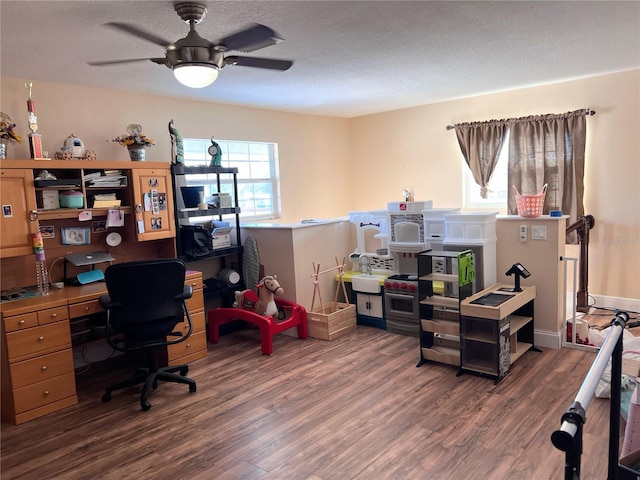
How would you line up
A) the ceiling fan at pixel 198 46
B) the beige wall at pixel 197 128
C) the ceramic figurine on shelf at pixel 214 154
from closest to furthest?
the ceiling fan at pixel 198 46 → the beige wall at pixel 197 128 → the ceramic figurine on shelf at pixel 214 154

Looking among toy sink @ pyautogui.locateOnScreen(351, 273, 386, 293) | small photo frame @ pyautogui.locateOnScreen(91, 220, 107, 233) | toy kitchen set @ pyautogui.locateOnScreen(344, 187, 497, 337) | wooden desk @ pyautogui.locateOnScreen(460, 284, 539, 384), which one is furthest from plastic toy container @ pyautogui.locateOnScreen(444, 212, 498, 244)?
small photo frame @ pyautogui.locateOnScreen(91, 220, 107, 233)

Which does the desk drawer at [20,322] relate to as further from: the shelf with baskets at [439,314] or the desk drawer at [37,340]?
the shelf with baskets at [439,314]

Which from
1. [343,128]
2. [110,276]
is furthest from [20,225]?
[343,128]

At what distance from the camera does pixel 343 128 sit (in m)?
6.69

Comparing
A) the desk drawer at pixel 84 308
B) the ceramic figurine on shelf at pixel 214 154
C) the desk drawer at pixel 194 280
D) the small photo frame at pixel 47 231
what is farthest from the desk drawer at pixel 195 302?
the ceramic figurine on shelf at pixel 214 154

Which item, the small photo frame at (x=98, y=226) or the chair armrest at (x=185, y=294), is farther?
the small photo frame at (x=98, y=226)

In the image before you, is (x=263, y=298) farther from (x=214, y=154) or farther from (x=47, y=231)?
(x=47, y=231)

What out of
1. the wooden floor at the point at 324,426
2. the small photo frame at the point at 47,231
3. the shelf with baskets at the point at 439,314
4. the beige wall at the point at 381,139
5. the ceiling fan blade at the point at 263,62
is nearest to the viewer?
the wooden floor at the point at 324,426

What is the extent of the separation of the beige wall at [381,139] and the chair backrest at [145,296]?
1511mm

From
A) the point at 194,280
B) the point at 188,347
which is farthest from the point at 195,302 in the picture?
the point at 188,347

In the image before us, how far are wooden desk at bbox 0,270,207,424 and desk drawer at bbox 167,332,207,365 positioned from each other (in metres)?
0.71

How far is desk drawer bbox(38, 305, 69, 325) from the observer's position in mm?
3098

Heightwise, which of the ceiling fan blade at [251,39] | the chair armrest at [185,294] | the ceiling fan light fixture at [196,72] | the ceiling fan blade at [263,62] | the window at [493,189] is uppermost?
the ceiling fan blade at [251,39]

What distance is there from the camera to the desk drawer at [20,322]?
2951 millimetres
